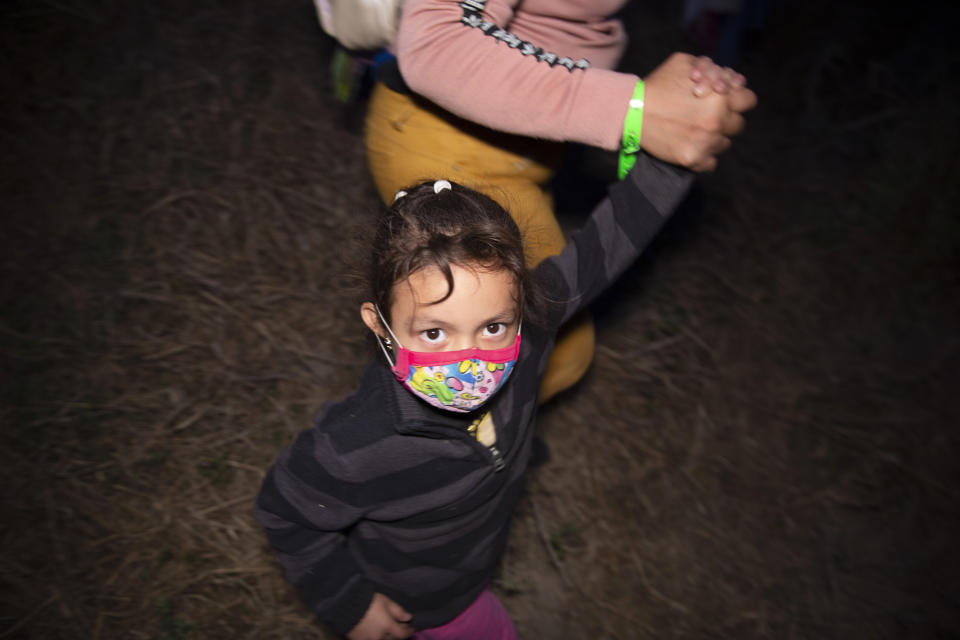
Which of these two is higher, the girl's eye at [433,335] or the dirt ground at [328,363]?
the girl's eye at [433,335]

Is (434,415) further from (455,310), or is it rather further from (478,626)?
(478,626)

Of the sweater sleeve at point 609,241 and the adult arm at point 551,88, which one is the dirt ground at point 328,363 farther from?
the adult arm at point 551,88

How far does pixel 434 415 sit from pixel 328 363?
1.37 metres

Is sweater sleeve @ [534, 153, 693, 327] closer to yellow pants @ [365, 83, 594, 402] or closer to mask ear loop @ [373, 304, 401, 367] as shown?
yellow pants @ [365, 83, 594, 402]

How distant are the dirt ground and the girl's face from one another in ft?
4.32

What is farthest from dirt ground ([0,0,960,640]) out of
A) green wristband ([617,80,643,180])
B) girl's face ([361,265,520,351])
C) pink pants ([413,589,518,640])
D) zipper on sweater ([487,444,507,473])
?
green wristband ([617,80,643,180])

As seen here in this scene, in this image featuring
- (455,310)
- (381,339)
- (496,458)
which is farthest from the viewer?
(496,458)

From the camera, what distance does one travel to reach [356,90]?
184 cm

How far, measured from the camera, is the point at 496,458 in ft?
4.75

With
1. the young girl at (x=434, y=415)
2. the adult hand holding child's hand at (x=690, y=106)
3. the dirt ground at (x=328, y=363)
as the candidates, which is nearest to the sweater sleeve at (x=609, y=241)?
the young girl at (x=434, y=415)

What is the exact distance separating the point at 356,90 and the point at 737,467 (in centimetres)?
188

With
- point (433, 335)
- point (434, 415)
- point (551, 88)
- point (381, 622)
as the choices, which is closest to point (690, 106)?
point (551, 88)

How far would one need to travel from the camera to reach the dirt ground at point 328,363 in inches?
89.5

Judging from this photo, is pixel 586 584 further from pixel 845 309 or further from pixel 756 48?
pixel 756 48
